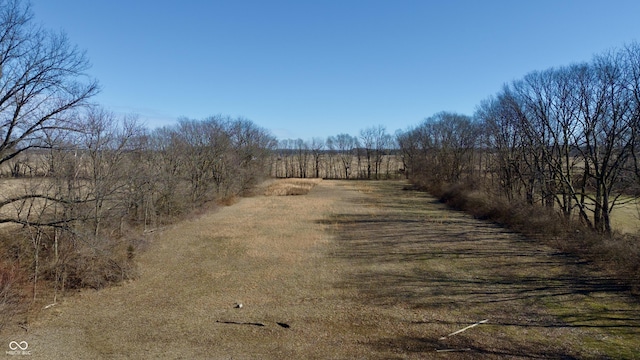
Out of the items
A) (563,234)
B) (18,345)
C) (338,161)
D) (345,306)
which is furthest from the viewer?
(338,161)

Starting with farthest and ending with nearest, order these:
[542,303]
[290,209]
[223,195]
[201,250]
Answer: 1. [223,195]
2. [290,209]
3. [201,250]
4. [542,303]

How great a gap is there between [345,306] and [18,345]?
346 inches

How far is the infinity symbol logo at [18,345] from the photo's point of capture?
8727 millimetres

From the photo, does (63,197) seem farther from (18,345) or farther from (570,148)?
(570,148)

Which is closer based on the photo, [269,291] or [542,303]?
[542,303]

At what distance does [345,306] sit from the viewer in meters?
11.3

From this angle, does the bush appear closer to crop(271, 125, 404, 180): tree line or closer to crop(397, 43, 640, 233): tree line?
crop(397, 43, 640, 233): tree line

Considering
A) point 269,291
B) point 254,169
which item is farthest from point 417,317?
point 254,169

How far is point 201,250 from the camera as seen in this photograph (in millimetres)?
18984

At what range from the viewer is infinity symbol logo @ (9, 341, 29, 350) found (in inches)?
344

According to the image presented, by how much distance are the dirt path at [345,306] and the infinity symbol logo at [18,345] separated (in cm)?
23

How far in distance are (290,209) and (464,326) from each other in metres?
25.2

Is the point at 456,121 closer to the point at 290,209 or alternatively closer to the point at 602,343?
the point at 290,209

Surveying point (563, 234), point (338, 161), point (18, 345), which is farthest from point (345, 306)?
point (338, 161)
